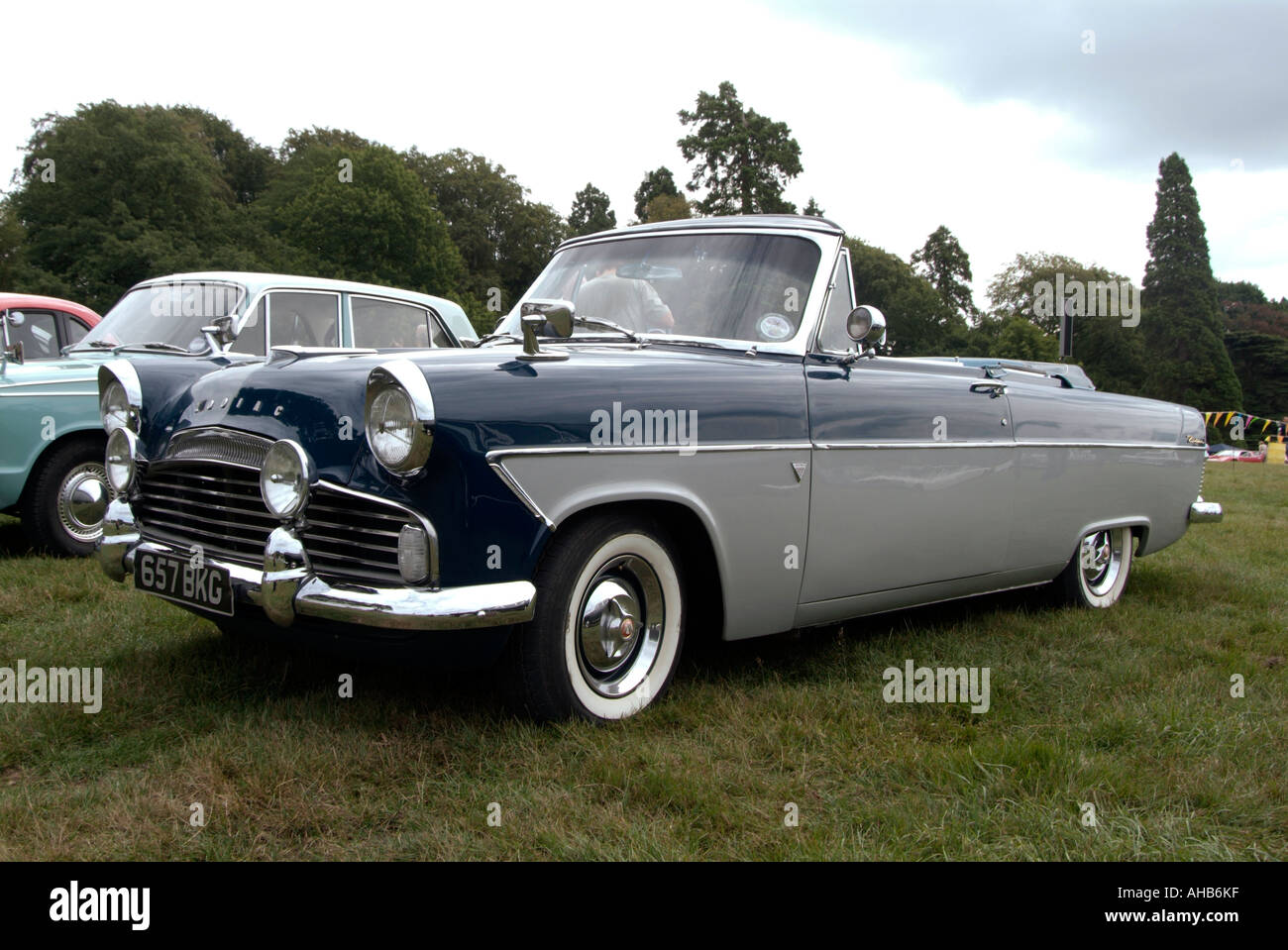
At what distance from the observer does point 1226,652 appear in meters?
4.03

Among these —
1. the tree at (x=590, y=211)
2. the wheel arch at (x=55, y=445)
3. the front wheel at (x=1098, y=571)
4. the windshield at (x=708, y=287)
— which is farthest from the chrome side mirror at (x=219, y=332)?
the tree at (x=590, y=211)

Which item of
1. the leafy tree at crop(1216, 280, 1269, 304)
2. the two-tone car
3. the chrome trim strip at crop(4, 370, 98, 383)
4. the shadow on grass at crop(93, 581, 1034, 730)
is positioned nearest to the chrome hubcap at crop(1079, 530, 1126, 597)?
the shadow on grass at crop(93, 581, 1034, 730)

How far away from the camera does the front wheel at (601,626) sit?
8.98ft

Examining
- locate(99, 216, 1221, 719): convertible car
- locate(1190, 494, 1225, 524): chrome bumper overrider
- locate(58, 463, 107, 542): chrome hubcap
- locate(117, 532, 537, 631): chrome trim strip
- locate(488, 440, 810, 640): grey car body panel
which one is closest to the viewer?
locate(117, 532, 537, 631): chrome trim strip

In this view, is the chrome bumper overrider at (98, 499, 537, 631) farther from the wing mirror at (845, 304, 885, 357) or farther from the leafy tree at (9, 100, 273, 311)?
the leafy tree at (9, 100, 273, 311)

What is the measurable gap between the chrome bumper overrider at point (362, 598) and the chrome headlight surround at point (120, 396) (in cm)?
96

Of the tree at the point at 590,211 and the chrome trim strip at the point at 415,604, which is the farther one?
the tree at the point at 590,211

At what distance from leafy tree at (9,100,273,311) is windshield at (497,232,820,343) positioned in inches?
1147

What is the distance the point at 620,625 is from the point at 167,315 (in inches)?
180

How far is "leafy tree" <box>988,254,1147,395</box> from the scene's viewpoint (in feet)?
178

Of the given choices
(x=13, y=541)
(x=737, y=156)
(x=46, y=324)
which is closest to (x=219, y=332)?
(x=13, y=541)

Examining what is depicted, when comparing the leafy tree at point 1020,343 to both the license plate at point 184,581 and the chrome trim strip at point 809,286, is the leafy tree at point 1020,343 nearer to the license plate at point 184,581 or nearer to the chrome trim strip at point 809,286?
the chrome trim strip at point 809,286

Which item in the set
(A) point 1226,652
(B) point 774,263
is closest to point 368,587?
(B) point 774,263
